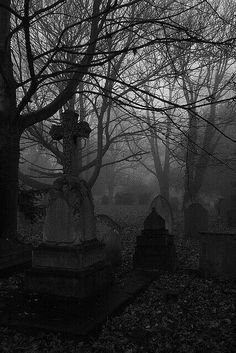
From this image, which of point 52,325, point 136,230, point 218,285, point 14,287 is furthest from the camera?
point 136,230

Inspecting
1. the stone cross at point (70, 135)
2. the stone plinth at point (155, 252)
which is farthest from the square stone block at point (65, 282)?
the stone plinth at point (155, 252)

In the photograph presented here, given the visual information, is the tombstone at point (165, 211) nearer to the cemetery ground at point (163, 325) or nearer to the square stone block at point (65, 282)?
the cemetery ground at point (163, 325)

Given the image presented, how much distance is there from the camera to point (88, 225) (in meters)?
5.59

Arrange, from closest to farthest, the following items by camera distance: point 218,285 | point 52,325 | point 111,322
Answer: point 52,325 → point 111,322 → point 218,285

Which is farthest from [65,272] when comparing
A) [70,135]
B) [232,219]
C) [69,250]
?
[232,219]

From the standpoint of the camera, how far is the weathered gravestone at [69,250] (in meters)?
5.05

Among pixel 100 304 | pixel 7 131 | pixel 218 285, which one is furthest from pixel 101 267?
pixel 7 131

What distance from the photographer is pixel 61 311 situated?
4.77m

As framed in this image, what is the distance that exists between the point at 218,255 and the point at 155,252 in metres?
1.34

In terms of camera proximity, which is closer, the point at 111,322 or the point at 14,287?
the point at 111,322

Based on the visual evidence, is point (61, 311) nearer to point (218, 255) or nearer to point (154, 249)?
point (154, 249)

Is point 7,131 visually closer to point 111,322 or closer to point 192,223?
point 111,322

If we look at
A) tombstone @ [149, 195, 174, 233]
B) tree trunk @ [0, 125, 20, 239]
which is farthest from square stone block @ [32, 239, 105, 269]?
tombstone @ [149, 195, 174, 233]

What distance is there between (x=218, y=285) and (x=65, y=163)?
12.1ft
